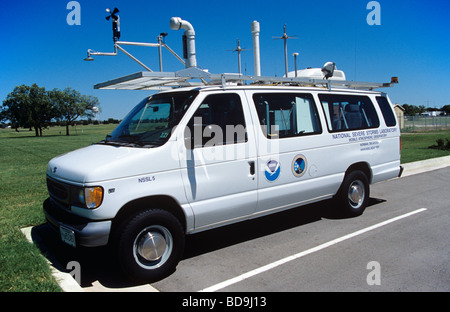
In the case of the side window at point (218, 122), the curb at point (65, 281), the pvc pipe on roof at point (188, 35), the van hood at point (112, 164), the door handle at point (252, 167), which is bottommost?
the curb at point (65, 281)

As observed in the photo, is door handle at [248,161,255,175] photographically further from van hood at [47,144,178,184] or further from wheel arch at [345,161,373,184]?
wheel arch at [345,161,373,184]

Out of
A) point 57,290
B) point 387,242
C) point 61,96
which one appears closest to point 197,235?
point 57,290

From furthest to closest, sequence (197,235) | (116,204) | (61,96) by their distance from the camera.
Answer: (61,96) < (197,235) < (116,204)

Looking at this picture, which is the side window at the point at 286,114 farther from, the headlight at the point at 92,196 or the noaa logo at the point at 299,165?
the headlight at the point at 92,196

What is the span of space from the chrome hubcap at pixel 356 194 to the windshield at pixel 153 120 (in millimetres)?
3495

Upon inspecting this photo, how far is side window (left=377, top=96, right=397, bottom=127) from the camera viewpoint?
7.06m

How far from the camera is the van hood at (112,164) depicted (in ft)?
12.8

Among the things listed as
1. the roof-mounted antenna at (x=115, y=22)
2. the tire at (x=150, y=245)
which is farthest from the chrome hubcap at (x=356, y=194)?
the roof-mounted antenna at (x=115, y=22)

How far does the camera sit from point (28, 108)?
6638cm

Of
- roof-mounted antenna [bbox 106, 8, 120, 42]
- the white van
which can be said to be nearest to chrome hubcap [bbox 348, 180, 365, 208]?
the white van

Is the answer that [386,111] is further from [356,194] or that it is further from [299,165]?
[299,165]
